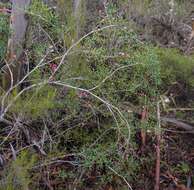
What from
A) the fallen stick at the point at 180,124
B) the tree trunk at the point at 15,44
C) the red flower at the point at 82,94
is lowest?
the fallen stick at the point at 180,124

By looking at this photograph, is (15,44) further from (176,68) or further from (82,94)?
(176,68)

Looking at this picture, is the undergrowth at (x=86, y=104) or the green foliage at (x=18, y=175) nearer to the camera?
the green foliage at (x=18, y=175)

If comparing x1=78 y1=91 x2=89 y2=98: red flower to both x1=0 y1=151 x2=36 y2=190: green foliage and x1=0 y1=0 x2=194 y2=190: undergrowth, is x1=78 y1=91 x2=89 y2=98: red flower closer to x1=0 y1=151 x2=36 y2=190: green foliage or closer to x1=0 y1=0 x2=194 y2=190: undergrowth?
x1=0 y1=0 x2=194 y2=190: undergrowth

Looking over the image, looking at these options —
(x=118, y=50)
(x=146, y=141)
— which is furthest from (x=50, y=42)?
(x=146, y=141)

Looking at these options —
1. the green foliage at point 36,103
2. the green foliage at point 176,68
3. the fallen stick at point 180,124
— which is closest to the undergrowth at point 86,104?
the green foliage at point 36,103

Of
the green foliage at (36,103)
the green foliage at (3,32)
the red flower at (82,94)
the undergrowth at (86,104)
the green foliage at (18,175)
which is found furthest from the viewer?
the green foliage at (3,32)

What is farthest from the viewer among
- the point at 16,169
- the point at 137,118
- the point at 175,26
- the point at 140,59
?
the point at 175,26

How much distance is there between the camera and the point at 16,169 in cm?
231

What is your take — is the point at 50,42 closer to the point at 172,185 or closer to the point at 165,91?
the point at 165,91

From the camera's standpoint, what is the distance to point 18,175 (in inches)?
90.4

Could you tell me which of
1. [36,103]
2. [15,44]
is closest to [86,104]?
[36,103]

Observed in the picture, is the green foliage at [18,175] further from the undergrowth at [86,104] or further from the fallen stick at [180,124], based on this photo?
the fallen stick at [180,124]

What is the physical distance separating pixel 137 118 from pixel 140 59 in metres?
0.48

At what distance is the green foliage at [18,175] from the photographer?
2.31 metres
